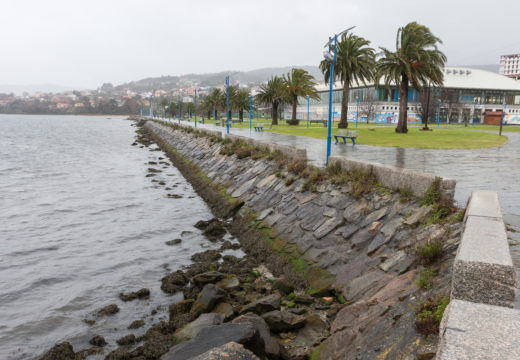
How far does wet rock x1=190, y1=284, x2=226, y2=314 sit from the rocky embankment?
0.08 feet

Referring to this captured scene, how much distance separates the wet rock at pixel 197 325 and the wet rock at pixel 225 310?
273mm

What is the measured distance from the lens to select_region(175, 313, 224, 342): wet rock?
7.50 metres

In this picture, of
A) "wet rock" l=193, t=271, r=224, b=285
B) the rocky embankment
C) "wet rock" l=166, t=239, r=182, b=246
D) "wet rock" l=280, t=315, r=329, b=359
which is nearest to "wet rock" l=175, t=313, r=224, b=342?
the rocky embankment

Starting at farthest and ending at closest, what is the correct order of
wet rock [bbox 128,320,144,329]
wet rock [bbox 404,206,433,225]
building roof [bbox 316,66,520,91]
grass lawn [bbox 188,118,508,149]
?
building roof [bbox 316,66,520,91] < grass lawn [bbox 188,118,508,149] < wet rock [bbox 128,320,144,329] < wet rock [bbox 404,206,433,225]

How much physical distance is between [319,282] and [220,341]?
3783 millimetres

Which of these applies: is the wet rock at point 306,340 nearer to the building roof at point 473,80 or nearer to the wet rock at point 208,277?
the wet rock at point 208,277

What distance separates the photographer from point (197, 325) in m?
7.64

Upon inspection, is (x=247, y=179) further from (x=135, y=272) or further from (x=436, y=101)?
(x=436, y=101)

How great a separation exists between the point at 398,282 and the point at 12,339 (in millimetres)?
8244

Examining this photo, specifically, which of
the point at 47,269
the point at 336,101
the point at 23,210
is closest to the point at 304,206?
the point at 47,269

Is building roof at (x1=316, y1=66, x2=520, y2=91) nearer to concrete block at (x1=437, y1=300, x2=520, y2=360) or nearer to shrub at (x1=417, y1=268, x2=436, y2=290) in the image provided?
shrub at (x1=417, y1=268, x2=436, y2=290)

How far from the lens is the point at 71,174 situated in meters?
32.8

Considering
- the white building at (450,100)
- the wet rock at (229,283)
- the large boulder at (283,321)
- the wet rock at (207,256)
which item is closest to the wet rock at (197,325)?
the large boulder at (283,321)

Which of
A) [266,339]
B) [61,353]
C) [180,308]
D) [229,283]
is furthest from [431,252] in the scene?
[61,353]
